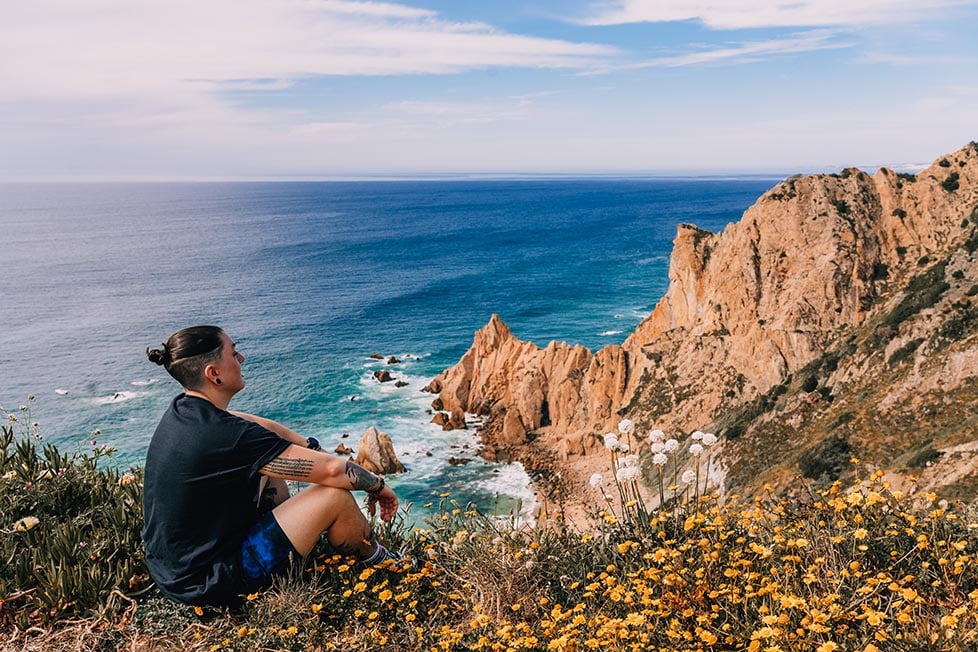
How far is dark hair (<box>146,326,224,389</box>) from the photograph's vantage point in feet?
16.7

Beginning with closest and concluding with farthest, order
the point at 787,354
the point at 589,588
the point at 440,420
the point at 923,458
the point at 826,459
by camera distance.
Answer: the point at 589,588
the point at 923,458
the point at 826,459
the point at 787,354
the point at 440,420

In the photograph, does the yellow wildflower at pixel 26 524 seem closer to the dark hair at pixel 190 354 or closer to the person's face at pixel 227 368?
the dark hair at pixel 190 354

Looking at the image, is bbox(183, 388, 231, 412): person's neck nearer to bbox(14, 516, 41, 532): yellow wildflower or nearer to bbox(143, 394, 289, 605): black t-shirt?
bbox(143, 394, 289, 605): black t-shirt

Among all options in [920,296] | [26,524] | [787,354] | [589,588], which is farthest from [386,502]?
[787,354]

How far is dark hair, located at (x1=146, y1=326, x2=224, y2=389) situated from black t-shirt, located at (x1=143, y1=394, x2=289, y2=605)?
192 mm

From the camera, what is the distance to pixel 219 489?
5.17m

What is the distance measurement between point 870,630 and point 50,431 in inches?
2263

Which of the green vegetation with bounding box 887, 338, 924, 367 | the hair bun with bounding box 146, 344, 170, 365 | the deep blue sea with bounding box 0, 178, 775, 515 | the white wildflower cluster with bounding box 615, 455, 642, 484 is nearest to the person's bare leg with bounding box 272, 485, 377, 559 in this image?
the hair bun with bounding box 146, 344, 170, 365

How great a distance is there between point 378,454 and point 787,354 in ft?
89.5

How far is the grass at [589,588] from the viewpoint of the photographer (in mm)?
4105

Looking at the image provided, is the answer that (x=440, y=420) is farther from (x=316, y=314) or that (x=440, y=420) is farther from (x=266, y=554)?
(x=266, y=554)

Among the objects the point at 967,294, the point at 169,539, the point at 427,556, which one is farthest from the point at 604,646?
the point at 967,294

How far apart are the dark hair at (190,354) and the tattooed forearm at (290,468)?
89cm

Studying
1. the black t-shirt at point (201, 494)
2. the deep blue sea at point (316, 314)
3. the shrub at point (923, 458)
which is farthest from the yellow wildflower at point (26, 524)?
the shrub at point (923, 458)
